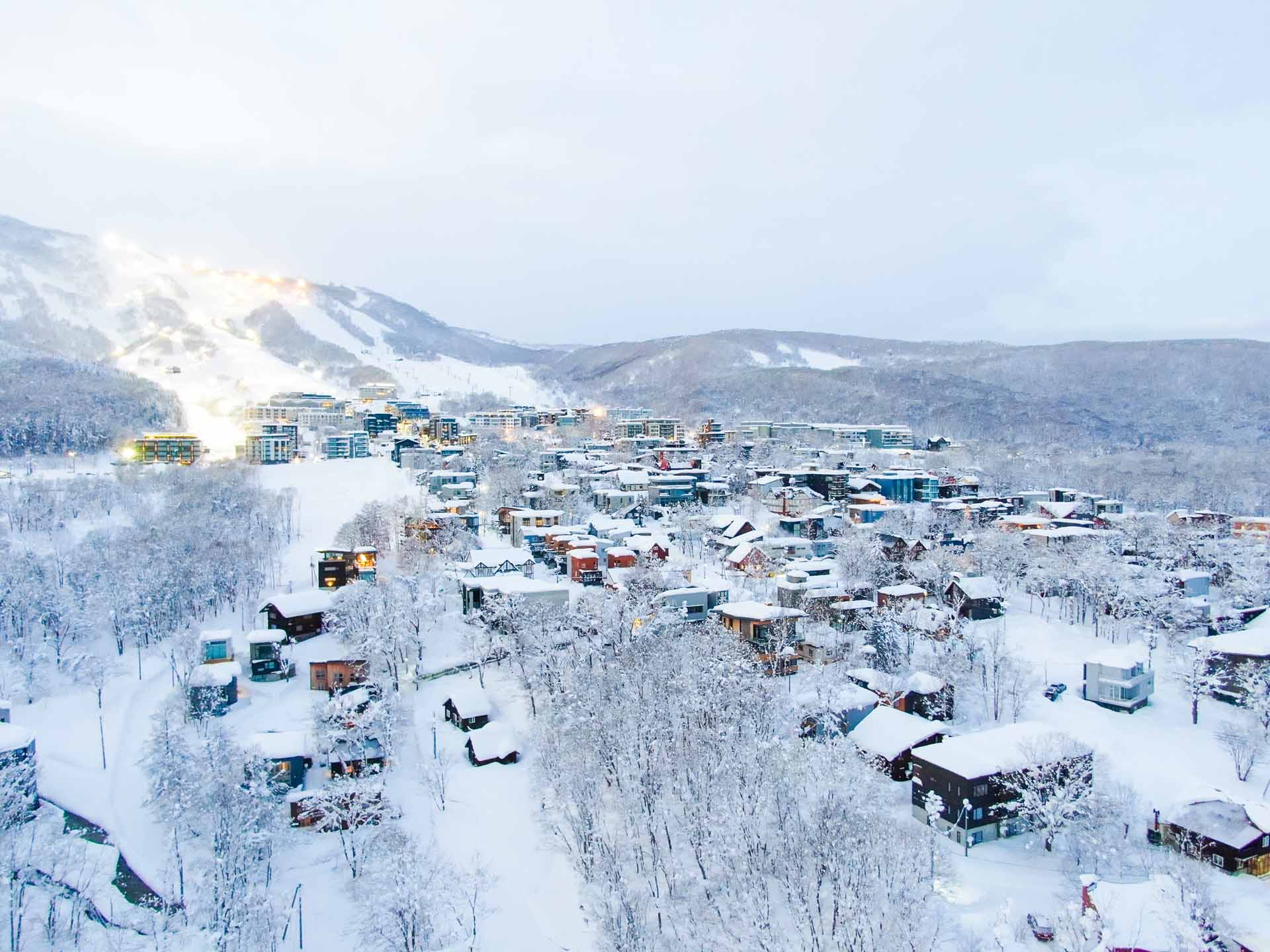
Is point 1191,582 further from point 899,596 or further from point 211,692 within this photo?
point 211,692

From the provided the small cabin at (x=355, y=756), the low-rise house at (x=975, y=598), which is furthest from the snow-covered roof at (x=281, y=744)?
the low-rise house at (x=975, y=598)

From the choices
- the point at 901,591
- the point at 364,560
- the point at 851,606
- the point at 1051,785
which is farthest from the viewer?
the point at 364,560

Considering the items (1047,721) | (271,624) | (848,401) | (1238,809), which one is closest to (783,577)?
(1047,721)

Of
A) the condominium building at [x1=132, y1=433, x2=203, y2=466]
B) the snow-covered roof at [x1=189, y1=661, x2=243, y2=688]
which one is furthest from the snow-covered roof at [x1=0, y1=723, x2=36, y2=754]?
the condominium building at [x1=132, y1=433, x2=203, y2=466]

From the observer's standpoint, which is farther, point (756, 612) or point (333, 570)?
point (333, 570)

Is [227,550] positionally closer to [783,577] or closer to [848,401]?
[783,577]

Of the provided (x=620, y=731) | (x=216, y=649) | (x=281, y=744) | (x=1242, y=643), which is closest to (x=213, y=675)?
(x=216, y=649)
